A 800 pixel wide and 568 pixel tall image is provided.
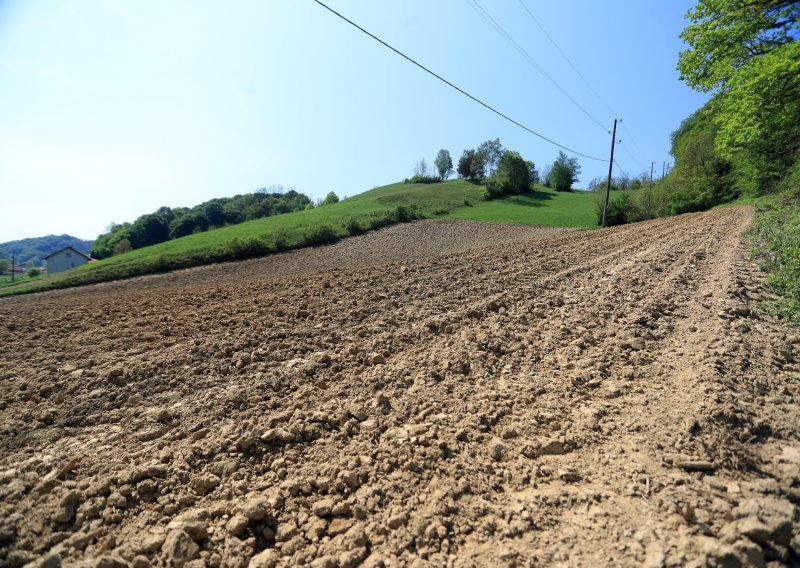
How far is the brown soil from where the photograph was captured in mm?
2553

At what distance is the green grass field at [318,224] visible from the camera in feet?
82.8

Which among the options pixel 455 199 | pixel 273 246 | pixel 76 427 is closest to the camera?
pixel 76 427

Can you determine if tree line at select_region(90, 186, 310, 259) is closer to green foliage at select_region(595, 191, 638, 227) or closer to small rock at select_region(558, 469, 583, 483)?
green foliage at select_region(595, 191, 638, 227)

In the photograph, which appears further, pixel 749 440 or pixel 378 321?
pixel 378 321

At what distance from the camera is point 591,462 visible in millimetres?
3104

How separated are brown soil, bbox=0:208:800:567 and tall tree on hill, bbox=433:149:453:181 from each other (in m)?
105

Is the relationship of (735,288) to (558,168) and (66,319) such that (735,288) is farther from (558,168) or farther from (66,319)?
(558,168)

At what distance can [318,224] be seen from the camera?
34938mm

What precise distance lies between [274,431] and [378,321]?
10.7ft

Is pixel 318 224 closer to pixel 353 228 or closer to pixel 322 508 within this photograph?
pixel 353 228

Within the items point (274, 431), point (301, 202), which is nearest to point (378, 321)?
point (274, 431)

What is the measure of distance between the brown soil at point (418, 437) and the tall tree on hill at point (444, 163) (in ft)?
346

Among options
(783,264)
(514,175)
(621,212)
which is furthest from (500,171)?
(783,264)

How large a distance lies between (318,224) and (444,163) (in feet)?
266
